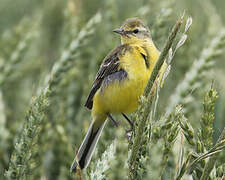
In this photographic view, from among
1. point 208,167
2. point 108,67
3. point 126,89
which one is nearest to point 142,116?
point 208,167

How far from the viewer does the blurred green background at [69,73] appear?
9.29 ft

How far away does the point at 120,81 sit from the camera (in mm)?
3684

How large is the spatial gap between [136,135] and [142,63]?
6.31 ft

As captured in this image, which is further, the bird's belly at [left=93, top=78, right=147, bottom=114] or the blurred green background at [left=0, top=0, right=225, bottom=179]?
the bird's belly at [left=93, top=78, right=147, bottom=114]

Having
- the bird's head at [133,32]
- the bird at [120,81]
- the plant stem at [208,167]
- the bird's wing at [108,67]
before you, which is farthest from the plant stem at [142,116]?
the bird's head at [133,32]

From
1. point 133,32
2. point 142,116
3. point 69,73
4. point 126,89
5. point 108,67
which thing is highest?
point 133,32

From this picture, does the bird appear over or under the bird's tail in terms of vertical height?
over

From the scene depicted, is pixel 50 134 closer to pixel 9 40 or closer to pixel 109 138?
pixel 109 138

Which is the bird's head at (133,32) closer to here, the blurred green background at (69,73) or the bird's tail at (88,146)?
the blurred green background at (69,73)

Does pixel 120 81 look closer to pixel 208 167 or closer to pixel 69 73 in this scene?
pixel 69 73

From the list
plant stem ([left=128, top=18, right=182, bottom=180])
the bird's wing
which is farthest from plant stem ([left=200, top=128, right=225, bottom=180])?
the bird's wing

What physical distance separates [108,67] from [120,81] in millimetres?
216

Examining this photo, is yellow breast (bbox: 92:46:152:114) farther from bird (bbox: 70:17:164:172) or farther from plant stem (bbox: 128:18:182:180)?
plant stem (bbox: 128:18:182:180)

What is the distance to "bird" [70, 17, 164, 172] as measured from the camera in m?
3.53
